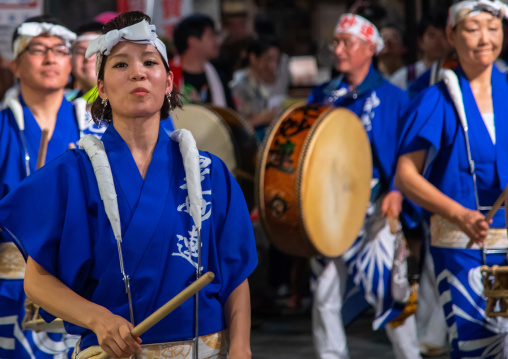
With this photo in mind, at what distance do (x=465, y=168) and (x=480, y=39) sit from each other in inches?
18.5

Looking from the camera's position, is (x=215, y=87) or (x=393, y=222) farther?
(x=215, y=87)

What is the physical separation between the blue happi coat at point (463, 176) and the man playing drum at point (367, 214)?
0.68 m

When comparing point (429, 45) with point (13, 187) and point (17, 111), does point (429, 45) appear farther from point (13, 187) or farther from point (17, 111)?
point (13, 187)

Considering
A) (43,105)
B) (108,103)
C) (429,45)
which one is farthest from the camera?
(429,45)

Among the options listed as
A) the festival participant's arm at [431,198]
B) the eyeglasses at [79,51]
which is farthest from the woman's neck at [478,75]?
the eyeglasses at [79,51]

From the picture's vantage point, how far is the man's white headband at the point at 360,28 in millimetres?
4348

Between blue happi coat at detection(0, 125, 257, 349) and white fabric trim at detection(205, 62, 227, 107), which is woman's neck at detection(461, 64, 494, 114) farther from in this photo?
white fabric trim at detection(205, 62, 227, 107)

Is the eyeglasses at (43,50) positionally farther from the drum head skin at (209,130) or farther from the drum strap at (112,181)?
the drum strap at (112,181)

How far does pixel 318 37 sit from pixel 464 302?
8.29m

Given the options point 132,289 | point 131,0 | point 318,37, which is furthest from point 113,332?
point 318,37

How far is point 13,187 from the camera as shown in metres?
3.10

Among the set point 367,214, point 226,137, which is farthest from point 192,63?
point 367,214

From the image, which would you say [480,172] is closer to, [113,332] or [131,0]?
[113,332]

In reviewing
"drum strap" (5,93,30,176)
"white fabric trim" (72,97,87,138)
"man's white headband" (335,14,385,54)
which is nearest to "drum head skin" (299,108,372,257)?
"man's white headband" (335,14,385,54)
